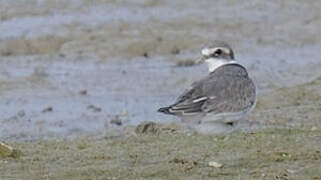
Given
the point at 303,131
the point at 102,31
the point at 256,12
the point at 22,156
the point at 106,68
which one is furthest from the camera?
the point at 256,12

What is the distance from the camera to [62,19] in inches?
688

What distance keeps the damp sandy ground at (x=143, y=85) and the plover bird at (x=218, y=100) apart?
0.16 m

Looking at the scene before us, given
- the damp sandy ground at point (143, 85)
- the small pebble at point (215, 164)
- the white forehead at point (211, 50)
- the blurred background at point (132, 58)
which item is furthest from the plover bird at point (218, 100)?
the blurred background at point (132, 58)

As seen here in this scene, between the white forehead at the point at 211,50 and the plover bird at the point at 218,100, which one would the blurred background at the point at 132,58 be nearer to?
the white forehead at the point at 211,50

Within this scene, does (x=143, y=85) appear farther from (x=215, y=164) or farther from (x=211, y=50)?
(x=215, y=164)

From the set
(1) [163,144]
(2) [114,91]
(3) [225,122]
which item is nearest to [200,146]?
(1) [163,144]

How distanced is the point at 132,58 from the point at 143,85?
1875mm

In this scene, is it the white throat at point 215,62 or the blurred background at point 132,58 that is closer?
the white throat at point 215,62

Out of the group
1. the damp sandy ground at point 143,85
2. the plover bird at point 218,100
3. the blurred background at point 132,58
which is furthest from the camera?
the blurred background at point 132,58

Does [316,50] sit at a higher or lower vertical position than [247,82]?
lower

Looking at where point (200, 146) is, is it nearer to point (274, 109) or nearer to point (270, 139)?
point (270, 139)

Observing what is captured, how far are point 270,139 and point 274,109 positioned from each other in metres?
3.38

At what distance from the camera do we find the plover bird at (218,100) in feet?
28.3

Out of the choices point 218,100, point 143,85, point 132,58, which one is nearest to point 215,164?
point 218,100
